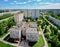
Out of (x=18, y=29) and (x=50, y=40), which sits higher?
(x=18, y=29)

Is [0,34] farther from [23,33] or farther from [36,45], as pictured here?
[36,45]

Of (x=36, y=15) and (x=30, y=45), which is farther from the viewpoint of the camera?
(x=36, y=15)

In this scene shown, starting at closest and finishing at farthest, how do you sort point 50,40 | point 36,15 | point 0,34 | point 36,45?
point 36,45 < point 50,40 < point 0,34 < point 36,15

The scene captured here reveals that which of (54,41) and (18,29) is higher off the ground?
(18,29)

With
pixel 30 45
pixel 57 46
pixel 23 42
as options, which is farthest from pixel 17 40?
pixel 57 46

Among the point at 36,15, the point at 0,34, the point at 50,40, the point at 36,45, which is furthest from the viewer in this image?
the point at 36,15

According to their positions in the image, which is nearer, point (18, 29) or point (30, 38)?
point (30, 38)

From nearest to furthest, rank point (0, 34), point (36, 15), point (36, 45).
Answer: point (36, 45) < point (0, 34) < point (36, 15)

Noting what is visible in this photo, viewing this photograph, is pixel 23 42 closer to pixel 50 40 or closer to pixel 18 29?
pixel 18 29

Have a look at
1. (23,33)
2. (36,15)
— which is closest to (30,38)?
(23,33)
